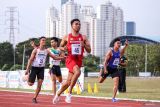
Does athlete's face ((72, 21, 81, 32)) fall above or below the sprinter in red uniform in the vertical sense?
above

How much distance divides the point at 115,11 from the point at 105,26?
1054 cm

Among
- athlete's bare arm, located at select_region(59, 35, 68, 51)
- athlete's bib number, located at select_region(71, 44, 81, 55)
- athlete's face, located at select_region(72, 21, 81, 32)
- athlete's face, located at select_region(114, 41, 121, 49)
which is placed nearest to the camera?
athlete's face, located at select_region(72, 21, 81, 32)

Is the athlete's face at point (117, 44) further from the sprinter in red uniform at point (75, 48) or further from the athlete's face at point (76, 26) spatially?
the athlete's face at point (76, 26)

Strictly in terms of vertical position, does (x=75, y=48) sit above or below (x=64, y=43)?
below

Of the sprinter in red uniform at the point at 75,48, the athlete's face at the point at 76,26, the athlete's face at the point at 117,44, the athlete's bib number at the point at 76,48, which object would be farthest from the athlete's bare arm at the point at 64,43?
the athlete's face at the point at 117,44

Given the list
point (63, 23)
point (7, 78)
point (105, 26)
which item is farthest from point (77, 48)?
point (105, 26)

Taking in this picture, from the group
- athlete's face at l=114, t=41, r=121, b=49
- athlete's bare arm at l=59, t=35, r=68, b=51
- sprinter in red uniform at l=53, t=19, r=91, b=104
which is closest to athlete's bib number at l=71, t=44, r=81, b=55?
sprinter in red uniform at l=53, t=19, r=91, b=104

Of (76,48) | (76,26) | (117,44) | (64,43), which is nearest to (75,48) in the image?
(76,48)

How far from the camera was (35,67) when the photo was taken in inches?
523

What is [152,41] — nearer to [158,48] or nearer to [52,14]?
[158,48]

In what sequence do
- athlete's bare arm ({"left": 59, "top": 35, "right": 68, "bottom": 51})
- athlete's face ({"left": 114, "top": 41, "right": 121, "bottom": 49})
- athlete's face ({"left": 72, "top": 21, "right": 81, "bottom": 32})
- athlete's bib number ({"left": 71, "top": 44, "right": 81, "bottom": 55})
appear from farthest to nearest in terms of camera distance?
athlete's face ({"left": 114, "top": 41, "right": 121, "bottom": 49})
athlete's bare arm ({"left": 59, "top": 35, "right": 68, "bottom": 51})
athlete's bib number ({"left": 71, "top": 44, "right": 81, "bottom": 55})
athlete's face ({"left": 72, "top": 21, "right": 81, "bottom": 32})

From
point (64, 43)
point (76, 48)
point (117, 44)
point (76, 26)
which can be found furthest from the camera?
point (117, 44)

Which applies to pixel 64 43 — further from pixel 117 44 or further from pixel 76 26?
pixel 117 44

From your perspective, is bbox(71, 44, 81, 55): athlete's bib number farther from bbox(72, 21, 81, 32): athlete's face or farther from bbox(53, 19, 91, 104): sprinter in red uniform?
bbox(72, 21, 81, 32): athlete's face
